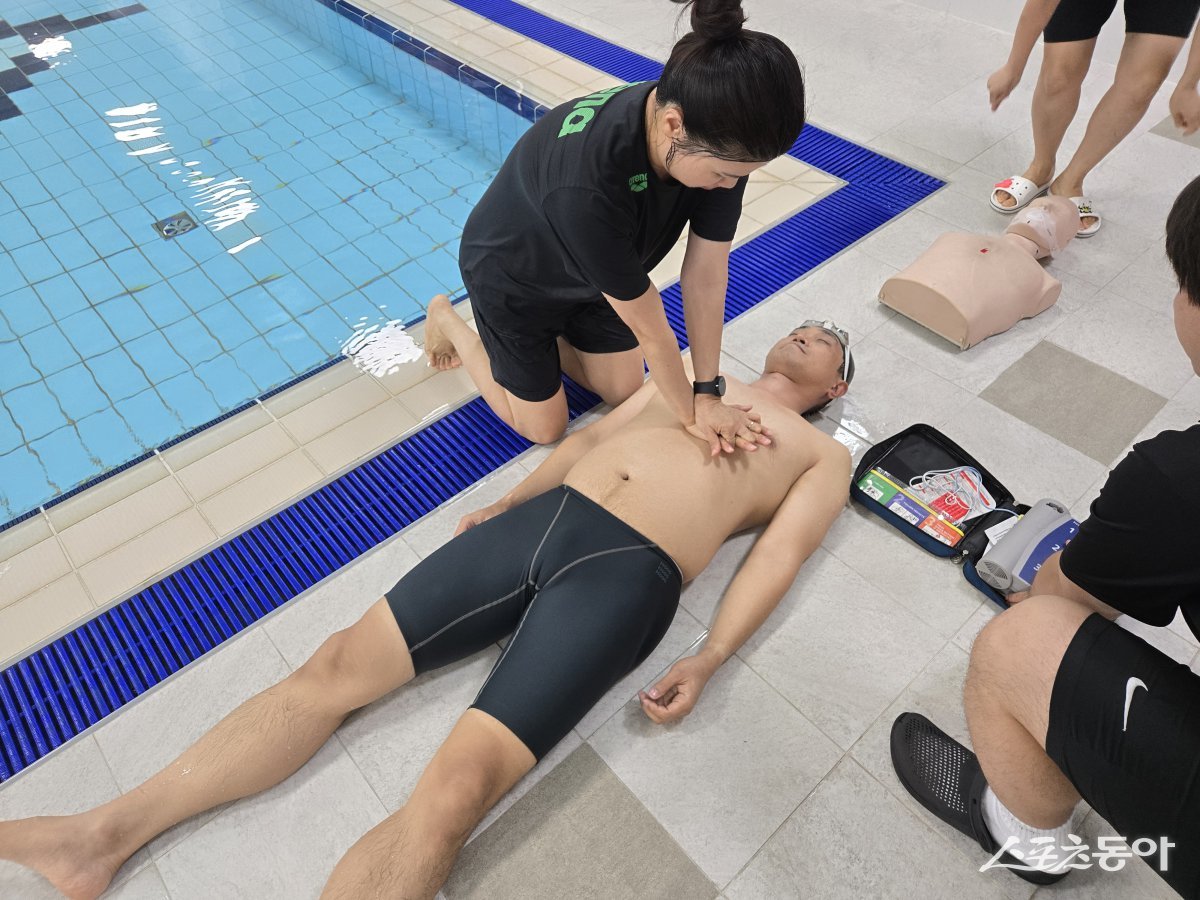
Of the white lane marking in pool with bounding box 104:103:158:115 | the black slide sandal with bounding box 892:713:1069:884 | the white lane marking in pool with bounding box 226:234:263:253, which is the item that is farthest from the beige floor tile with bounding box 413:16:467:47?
the black slide sandal with bounding box 892:713:1069:884

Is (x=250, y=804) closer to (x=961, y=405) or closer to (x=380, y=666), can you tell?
(x=380, y=666)

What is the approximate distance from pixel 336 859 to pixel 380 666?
44cm

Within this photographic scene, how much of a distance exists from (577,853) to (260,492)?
5.16 feet

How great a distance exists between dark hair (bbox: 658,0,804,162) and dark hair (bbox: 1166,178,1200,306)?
0.62 m

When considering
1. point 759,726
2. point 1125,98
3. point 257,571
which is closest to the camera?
point 759,726

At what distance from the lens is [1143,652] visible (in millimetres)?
1324

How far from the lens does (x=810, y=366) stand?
2.37 m

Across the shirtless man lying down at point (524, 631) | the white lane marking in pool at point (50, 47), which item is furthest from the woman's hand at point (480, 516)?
the white lane marking in pool at point (50, 47)

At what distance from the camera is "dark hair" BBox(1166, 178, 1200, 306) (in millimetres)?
1163

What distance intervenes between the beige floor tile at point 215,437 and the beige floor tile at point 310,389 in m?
0.05

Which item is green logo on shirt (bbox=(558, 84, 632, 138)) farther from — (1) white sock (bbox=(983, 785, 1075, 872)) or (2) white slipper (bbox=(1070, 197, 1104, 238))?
(2) white slipper (bbox=(1070, 197, 1104, 238))

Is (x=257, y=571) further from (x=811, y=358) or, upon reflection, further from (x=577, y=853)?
(x=811, y=358)

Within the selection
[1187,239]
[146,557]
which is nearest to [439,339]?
[146,557]

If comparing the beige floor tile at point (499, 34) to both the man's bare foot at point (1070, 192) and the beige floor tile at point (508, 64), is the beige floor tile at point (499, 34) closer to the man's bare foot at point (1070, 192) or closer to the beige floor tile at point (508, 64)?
the beige floor tile at point (508, 64)
